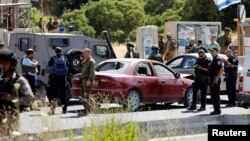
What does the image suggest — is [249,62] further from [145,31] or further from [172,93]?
[145,31]

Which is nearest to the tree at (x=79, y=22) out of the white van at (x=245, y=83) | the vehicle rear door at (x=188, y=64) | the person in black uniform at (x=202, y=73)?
the vehicle rear door at (x=188, y=64)

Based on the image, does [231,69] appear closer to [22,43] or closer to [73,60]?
[73,60]

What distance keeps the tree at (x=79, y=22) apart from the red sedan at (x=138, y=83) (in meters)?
23.7

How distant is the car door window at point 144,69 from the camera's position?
17869mm

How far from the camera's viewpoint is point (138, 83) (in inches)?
690

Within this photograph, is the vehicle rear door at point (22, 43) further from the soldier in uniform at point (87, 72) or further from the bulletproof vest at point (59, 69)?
the soldier in uniform at point (87, 72)

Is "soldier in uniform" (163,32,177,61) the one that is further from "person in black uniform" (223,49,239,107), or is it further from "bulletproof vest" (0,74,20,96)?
"bulletproof vest" (0,74,20,96)

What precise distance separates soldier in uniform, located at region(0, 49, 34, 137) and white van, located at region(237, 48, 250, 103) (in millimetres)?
9497

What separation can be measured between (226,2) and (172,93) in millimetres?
5884

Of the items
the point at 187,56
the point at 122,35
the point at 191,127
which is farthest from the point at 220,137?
the point at 122,35

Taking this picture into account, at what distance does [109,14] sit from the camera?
1775 inches

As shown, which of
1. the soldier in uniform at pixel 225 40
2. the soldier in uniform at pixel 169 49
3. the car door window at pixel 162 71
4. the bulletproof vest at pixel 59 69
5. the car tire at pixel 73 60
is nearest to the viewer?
the bulletproof vest at pixel 59 69

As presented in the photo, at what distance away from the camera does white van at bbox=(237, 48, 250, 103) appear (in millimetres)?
16422

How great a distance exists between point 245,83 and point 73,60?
5.67 metres
